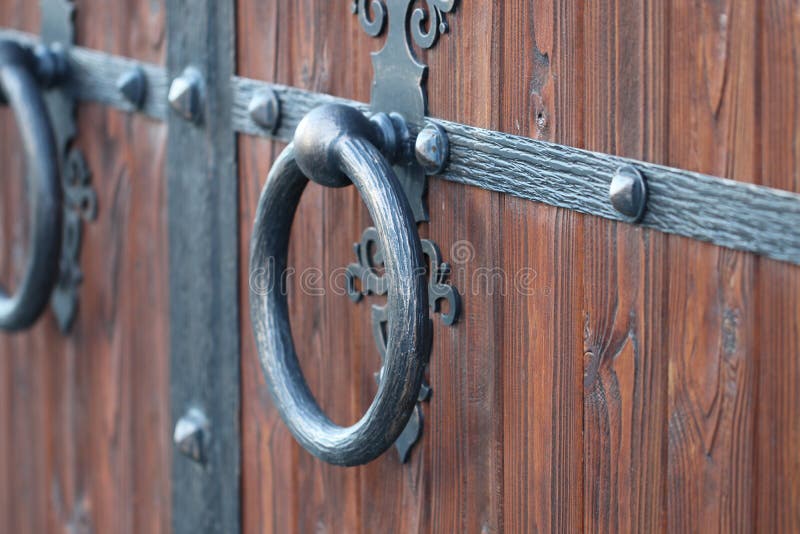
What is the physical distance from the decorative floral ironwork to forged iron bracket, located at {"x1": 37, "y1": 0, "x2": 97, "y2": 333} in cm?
45

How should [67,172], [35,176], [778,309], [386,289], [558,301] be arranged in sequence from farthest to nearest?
[67,172] → [35,176] → [386,289] → [558,301] → [778,309]

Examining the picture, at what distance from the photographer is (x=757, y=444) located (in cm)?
54

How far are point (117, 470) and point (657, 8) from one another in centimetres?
82

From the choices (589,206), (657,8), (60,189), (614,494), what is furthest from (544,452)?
(60,189)

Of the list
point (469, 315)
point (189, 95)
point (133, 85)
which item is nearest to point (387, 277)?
point (469, 315)

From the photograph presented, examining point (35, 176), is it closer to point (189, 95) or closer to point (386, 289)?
point (189, 95)

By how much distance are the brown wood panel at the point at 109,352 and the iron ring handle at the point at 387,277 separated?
300mm

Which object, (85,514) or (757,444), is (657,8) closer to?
(757,444)

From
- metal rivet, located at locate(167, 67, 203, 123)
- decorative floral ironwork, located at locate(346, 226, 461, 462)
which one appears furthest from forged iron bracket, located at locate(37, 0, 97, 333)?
decorative floral ironwork, located at locate(346, 226, 461, 462)

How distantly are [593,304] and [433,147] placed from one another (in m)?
0.16

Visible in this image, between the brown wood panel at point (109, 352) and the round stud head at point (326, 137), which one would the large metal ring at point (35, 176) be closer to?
the brown wood panel at point (109, 352)

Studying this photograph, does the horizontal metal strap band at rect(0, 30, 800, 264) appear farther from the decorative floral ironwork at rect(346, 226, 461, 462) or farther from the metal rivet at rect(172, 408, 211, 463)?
the metal rivet at rect(172, 408, 211, 463)

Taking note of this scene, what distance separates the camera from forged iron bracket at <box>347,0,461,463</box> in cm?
71

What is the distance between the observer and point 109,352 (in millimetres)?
1121
